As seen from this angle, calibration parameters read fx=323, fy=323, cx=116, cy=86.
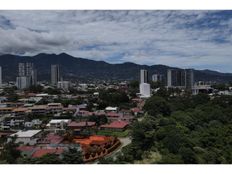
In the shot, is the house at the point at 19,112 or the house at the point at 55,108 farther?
the house at the point at 55,108

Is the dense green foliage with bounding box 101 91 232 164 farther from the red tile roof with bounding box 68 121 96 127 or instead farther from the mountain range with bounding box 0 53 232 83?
the mountain range with bounding box 0 53 232 83

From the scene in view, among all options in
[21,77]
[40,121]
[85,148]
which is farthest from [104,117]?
[21,77]

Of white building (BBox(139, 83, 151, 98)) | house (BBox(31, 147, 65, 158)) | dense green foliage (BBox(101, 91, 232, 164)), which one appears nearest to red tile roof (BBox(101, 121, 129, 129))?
dense green foliage (BBox(101, 91, 232, 164))

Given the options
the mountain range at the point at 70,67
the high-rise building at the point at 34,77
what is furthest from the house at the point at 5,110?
the high-rise building at the point at 34,77

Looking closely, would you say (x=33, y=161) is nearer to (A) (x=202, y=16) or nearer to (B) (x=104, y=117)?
(B) (x=104, y=117)

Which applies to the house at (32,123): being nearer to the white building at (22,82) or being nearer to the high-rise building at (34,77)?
the high-rise building at (34,77)

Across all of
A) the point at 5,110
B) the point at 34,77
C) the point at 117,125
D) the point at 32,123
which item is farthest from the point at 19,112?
the point at 34,77

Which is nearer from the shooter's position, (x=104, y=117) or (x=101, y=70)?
(x=104, y=117)
